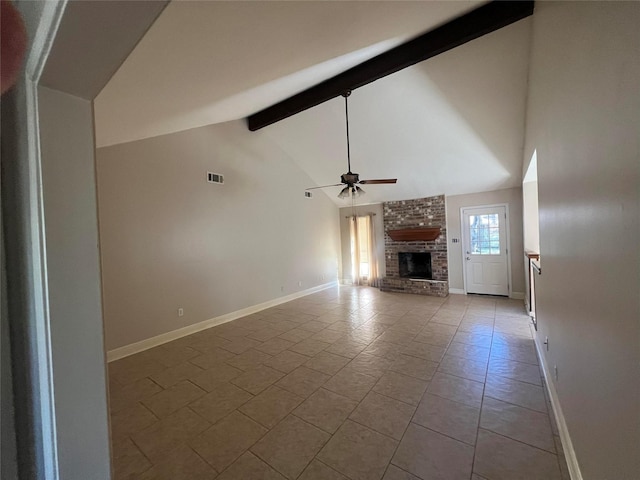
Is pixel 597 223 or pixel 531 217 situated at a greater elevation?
pixel 531 217

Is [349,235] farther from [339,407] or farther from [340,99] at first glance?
[339,407]

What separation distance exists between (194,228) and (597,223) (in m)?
4.59

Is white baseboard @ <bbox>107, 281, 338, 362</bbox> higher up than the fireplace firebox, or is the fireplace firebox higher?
the fireplace firebox

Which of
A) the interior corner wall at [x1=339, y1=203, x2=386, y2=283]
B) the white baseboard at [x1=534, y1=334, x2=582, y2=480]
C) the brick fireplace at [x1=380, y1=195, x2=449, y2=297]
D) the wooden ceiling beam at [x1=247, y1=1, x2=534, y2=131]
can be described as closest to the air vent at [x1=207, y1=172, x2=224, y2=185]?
the wooden ceiling beam at [x1=247, y1=1, x2=534, y2=131]

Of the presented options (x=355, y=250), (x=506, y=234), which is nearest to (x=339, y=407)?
(x=506, y=234)

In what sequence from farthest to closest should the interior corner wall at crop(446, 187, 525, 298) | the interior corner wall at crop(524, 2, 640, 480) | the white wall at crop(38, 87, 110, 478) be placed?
the interior corner wall at crop(446, 187, 525, 298)
the interior corner wall at crop(524, 2, 640, 480)
the white wall at crop(38, 87, 110, 478)

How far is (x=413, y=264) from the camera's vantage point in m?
7.10

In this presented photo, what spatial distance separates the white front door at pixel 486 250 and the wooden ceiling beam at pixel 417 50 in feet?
13.3

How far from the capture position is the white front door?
5656 millimetres

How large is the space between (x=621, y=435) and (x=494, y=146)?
473 cm

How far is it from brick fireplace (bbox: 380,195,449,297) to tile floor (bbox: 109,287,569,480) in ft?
7.52

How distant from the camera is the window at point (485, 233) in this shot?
5738 mm

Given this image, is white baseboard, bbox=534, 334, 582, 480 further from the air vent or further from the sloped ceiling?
the air vent

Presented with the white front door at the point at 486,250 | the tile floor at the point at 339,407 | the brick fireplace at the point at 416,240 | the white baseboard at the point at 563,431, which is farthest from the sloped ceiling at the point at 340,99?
the white baseboard at the point at 563,431
